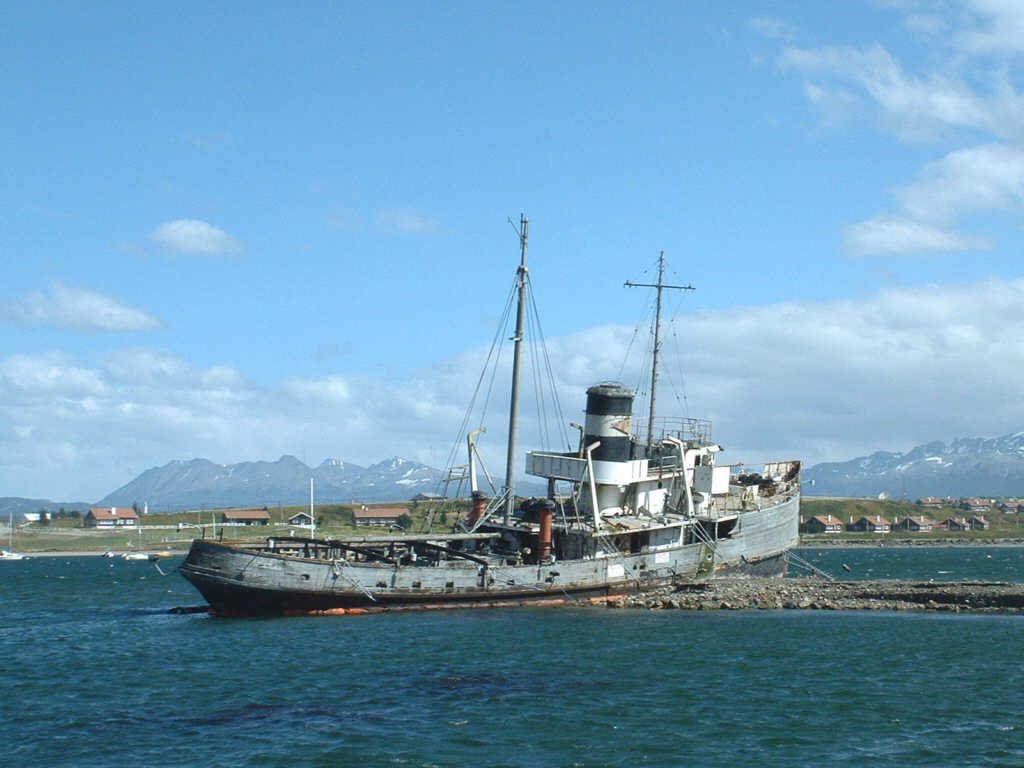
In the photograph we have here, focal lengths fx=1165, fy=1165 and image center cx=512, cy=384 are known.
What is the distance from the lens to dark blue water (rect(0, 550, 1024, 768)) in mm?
24578

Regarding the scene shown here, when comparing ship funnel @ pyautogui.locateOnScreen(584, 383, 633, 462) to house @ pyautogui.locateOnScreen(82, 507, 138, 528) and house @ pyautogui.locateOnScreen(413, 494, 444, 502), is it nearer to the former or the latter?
house @ pyautogui.locateOnScreen(413, 494, 444, 502)

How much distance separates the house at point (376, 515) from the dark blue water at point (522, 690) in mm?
106405

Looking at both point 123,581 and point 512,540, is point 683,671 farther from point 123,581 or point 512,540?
point 123,581

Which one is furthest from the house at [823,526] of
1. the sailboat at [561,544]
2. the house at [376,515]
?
the sailboat at [561,544]

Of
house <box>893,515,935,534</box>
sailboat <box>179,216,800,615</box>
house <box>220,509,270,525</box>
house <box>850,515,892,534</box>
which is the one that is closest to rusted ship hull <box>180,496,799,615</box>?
sailboat <box>179,216,800,615</box>

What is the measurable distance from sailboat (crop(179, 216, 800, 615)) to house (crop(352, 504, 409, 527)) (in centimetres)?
9391

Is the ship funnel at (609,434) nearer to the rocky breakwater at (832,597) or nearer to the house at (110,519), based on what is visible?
the rocky breakwater at (832,597)

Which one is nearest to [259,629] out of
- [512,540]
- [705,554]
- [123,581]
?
[512,540]

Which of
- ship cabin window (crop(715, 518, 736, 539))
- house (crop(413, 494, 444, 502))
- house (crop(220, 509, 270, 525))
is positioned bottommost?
house (crop(220, 509, 270, 525))

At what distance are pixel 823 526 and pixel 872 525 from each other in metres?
9.19

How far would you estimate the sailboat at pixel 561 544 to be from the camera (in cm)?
4469

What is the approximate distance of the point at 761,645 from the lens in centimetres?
3822

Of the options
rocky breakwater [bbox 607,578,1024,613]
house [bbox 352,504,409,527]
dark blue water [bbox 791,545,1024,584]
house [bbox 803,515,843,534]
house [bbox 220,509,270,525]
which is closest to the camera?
rocky breakwater [bbox 607,578,1024,613]

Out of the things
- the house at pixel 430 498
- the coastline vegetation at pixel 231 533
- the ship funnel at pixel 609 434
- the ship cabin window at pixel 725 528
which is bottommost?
the coastline vegetation at pixel 231 533
